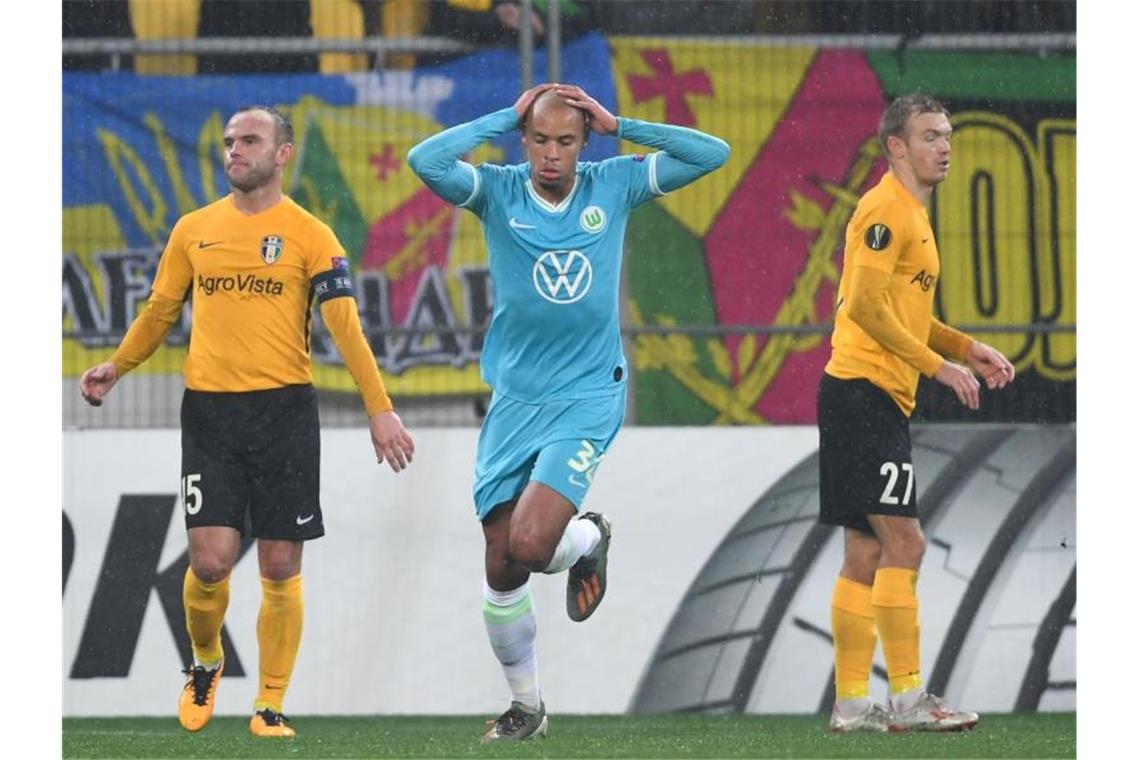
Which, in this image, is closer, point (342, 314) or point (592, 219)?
point (592, 219)

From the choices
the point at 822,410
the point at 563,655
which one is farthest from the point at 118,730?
the point at 822,410

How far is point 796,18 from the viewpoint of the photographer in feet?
35.4

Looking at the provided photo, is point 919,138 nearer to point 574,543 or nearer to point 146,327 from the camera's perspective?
point 574,543

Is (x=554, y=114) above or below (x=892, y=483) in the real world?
above

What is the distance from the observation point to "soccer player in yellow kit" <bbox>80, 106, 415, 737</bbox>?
8.11m

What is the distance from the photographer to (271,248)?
26.7 ft

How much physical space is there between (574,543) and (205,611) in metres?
Result: 1.46

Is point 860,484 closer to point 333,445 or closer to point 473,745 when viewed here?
point 473,745

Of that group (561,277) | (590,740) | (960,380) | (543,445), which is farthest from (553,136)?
(590,740)

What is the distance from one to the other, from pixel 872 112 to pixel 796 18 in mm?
572

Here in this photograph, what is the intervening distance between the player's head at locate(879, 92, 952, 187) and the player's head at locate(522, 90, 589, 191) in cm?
129

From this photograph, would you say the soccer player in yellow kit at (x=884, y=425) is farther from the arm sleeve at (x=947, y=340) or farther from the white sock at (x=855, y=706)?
the arm sleeve at (x=947, y=340)

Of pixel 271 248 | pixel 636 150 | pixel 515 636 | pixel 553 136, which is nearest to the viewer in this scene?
pixel 553 136
